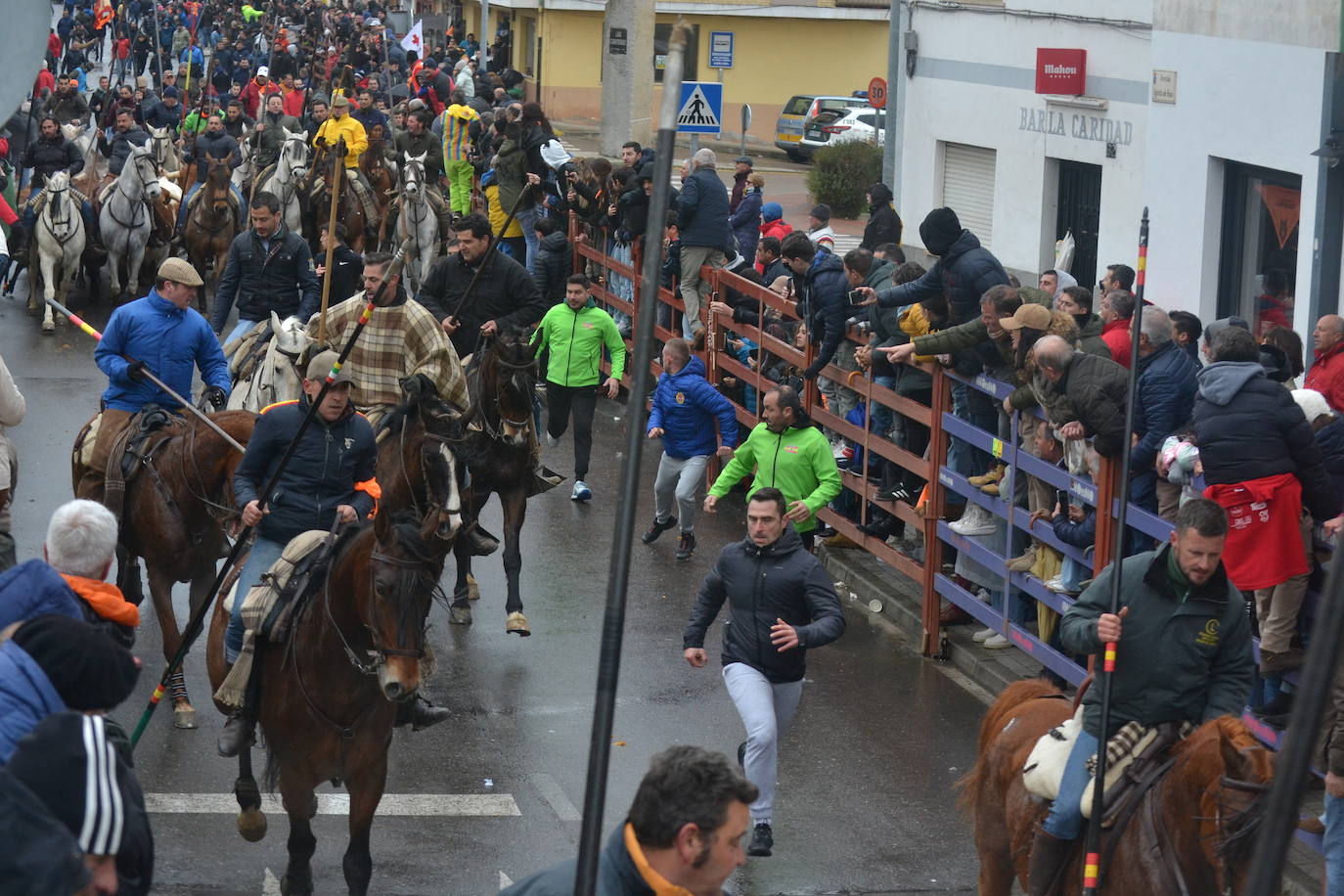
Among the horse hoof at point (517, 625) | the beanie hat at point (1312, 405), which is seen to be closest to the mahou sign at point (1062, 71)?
the horse hoof at point (517, 625)

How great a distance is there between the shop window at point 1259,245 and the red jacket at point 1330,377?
5.15 meters

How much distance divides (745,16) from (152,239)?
103 feet

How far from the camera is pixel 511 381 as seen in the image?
40.6 feet

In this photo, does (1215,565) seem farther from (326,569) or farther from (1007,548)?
(1007,548)

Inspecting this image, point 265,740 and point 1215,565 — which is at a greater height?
point 1215,565

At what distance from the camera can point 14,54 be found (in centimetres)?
378

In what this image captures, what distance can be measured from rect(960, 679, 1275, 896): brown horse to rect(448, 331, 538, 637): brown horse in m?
4.98

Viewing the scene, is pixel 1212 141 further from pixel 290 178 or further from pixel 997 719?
pixel 290 178

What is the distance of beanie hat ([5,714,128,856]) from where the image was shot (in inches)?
166

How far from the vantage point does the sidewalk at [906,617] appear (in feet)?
38.7

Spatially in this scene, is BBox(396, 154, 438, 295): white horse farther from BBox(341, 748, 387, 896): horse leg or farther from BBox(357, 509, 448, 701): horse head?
BBox(357, 509, 448, 701): horse head

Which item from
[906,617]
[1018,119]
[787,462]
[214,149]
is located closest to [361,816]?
[787,462]

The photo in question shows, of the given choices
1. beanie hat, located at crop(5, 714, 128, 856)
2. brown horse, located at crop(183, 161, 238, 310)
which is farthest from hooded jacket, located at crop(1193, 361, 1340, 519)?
brown horse, located at crop(183, 161, 238, 310)

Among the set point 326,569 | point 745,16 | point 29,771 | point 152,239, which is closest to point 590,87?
point 745,16
